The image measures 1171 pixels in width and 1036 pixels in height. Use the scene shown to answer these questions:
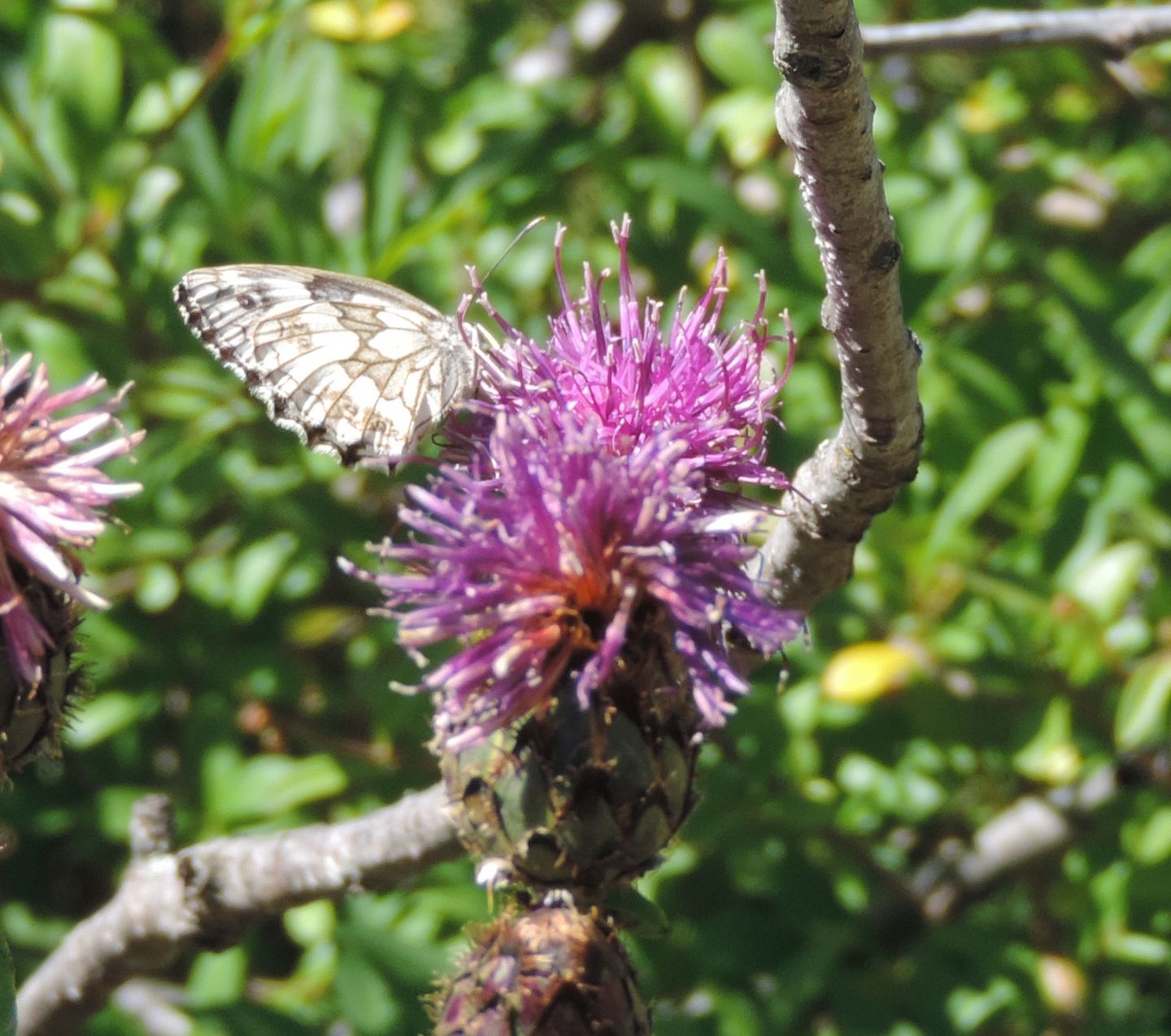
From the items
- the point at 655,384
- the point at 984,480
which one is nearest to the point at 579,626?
the point at 655,384

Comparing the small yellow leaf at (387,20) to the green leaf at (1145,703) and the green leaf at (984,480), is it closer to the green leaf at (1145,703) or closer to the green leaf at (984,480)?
the green leaf at (984,480)

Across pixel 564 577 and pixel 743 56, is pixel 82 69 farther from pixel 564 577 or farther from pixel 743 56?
pixel 564 577

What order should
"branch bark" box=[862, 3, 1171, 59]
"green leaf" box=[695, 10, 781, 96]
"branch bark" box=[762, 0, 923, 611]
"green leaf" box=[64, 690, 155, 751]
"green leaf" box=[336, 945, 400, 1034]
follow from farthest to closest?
"green leaf" box=[695, 10, 781, 96], "green leaf" box=[64, 690, 155, 751], "green leaf" box=[336, 945, 400, 1034], "branch bark" box=[862, 3, 1171, 59], "branch bark" box=[762, 0, 923, 611]

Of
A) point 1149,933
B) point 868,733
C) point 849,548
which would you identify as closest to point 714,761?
point 868,733

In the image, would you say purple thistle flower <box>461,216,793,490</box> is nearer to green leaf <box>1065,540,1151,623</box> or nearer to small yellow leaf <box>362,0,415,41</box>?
green leaf <box>1065,540,1151,623</box>

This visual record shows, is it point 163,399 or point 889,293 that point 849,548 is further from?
point 163,399

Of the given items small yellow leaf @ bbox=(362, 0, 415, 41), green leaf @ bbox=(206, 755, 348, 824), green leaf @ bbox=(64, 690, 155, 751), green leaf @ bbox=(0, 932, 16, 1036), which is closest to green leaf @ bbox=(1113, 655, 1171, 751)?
green leaf @ bbox=(206, 755, 348, 824)

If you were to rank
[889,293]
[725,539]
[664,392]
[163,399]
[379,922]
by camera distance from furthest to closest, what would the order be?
[163,399]
[379,922]
[664,392]
[725,539]
[889,293]
